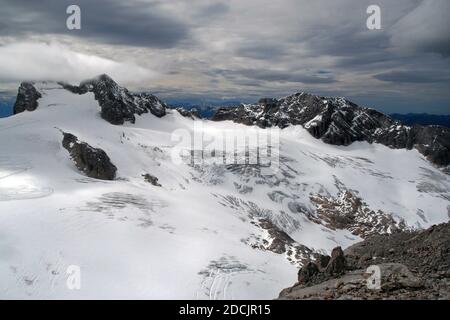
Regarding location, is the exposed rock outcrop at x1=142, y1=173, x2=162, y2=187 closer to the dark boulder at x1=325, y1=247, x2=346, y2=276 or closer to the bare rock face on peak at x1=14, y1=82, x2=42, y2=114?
the dark boulder at x1=325, y1=247, x2=346, y2=276

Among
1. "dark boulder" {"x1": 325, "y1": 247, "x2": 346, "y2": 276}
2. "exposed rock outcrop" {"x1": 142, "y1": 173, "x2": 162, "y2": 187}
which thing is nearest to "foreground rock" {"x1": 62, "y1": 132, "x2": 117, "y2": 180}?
"exposed rock outcrop" {"x1": 142, "y1": 173, "x2": 162, "y2": 187}

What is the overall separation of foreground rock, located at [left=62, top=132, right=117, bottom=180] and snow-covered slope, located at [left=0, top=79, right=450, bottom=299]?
7.02ft

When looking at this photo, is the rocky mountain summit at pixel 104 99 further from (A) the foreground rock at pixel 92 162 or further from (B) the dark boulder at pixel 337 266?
(B) the dark boulder at pixel 337 266

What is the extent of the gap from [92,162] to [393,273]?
75876mm

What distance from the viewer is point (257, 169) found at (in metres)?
132

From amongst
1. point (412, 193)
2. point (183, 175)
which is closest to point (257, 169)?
point (183, 175)

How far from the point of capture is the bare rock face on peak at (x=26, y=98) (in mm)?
172000

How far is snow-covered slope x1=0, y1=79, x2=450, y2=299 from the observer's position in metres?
43.5

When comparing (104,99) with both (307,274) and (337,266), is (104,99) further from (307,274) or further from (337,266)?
(337,266)

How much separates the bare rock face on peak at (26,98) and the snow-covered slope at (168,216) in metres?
18.0

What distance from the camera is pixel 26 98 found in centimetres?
17525

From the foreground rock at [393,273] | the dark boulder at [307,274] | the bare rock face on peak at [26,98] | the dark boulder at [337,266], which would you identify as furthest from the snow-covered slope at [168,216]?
the dark boulder at [337,266]

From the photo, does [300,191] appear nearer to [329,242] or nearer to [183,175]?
[329,242]

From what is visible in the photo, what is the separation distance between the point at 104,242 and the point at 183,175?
207 feet
